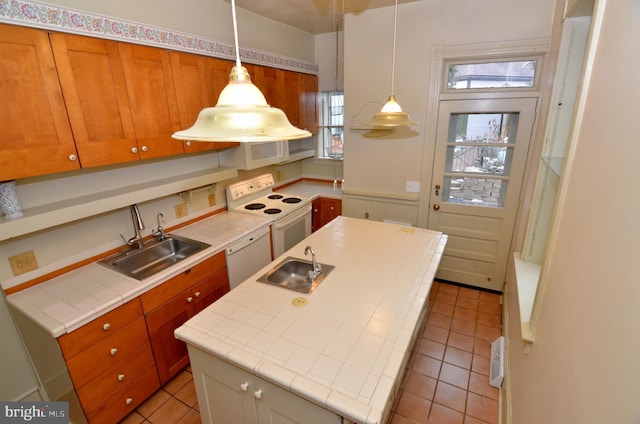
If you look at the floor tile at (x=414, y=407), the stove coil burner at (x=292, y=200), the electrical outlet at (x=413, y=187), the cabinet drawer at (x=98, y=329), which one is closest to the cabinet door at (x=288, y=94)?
the stove coil burner at (x=292, y=200)

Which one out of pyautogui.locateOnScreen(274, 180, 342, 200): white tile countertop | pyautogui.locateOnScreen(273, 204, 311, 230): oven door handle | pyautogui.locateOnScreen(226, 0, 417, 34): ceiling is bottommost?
pyautogui.locateOnScreen(273, 204, 311, 230): oven door handle

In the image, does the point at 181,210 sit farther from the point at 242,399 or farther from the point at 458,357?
A: the point at 458,357

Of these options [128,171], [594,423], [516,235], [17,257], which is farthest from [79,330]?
[516,235]

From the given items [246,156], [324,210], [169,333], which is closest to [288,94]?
[246,156]

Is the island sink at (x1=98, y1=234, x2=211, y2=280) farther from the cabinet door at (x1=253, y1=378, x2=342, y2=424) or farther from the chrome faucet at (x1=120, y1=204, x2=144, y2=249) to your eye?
the cabinet door at (x1=253, y1=378, x2=342, y2=424)

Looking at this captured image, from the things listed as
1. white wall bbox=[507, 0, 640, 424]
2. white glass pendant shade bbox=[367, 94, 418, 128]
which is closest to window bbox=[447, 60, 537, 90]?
white glass pendant shade bbox=[367, 94, 418, 128]

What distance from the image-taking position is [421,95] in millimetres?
3059

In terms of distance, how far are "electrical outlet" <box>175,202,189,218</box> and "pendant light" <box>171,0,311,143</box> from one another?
1975 millimetres

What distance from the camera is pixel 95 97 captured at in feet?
6.01

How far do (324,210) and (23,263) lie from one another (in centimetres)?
299

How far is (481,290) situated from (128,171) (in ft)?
11.9

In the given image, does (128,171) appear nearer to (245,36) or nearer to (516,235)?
(245,36)

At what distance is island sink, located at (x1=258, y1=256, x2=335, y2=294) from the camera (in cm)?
194

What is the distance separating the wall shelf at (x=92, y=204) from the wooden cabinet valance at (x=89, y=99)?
269mm
